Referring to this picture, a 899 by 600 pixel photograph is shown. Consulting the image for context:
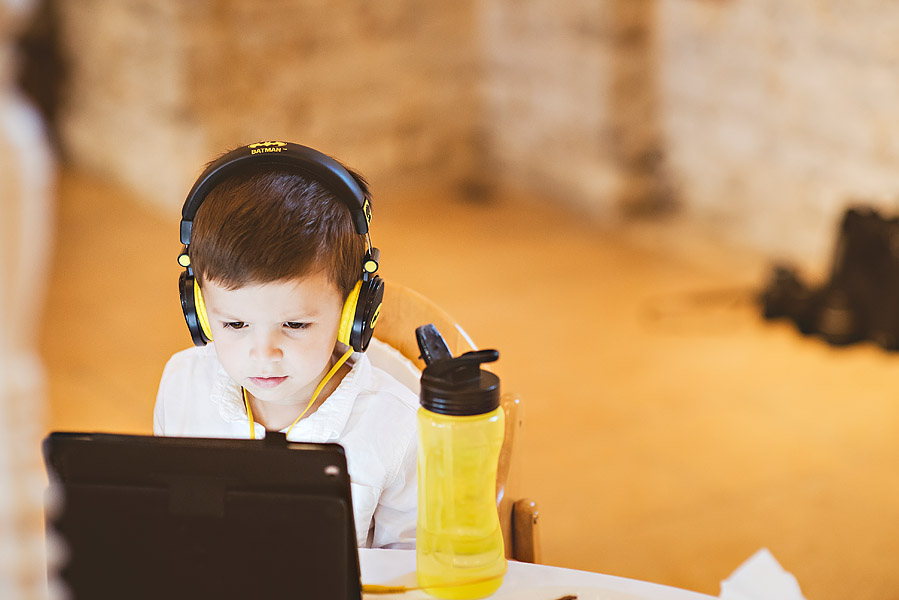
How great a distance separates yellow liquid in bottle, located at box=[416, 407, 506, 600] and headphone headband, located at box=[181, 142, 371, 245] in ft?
0.98

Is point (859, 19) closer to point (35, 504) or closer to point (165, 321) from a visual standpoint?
point (165, 321)

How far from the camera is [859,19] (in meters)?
4.18

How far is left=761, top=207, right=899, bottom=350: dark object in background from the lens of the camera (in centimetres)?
370

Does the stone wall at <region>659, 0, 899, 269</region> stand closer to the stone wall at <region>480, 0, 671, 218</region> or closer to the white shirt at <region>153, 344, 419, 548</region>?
the stone wall at <region>480, 0, 671, 218</region>

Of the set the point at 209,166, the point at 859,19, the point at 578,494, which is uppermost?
the point at 859,19

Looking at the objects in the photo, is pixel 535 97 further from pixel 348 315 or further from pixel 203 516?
pixel 203 516

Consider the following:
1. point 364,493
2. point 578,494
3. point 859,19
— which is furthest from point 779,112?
point 364,493

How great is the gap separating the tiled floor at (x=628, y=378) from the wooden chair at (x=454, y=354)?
11.9 inches

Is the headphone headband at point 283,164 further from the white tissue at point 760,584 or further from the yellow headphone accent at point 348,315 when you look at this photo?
the white tissue at point 760,584

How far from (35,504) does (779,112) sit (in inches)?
174

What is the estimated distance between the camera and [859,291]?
3.78 meters

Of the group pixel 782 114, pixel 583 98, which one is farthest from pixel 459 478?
pixel 583 98

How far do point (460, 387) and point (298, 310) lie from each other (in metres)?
0.28

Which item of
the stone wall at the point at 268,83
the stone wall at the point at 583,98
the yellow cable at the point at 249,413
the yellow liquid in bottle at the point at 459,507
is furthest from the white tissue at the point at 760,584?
the stone wall at the point at 268,83
